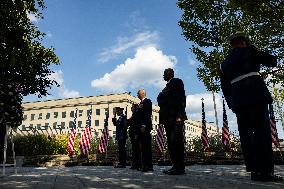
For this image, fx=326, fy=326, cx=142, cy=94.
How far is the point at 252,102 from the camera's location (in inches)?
169

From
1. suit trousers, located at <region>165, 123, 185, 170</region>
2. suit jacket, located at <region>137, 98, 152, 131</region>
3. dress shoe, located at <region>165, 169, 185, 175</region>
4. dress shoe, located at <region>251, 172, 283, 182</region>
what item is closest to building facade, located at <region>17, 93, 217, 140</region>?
suit jacket, located at <region>137, 98, 152, 131</region>

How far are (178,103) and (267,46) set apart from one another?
10.2 metres

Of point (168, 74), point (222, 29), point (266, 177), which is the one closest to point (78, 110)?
point (222, 29)

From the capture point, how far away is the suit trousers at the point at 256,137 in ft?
13.4

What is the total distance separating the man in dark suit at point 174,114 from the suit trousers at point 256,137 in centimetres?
165

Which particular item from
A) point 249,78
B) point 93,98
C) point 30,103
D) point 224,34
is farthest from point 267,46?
point 30,103

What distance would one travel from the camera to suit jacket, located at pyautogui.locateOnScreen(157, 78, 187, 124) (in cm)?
621

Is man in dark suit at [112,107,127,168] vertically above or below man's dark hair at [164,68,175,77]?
below

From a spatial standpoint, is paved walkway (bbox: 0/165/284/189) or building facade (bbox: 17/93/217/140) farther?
building facade (bbox: 17/93/217/140)

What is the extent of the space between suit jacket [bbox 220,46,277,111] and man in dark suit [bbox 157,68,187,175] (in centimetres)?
157

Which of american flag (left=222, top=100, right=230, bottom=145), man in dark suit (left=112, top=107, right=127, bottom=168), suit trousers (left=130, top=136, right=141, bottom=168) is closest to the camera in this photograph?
suit trousers (left=130, top=136, right=141, bottom=168)

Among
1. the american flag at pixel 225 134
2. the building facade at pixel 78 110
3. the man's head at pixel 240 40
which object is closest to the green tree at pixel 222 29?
the american flag at pixel 225 134

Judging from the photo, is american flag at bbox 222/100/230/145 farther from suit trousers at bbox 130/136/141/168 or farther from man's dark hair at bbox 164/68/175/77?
man's dark hair at bbox 164/68/175/77

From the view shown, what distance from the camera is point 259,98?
4277 millimetres
